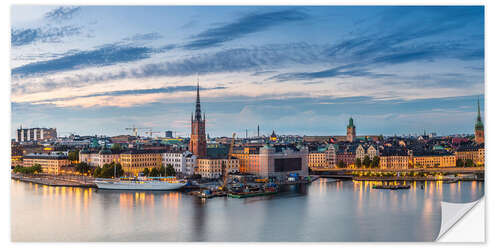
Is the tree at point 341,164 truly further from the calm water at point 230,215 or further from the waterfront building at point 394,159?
the calm water at point 230,215

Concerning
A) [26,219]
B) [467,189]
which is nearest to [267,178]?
[467,189]

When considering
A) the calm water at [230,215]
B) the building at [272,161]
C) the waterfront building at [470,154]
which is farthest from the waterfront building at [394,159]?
the calm water at [230,215]

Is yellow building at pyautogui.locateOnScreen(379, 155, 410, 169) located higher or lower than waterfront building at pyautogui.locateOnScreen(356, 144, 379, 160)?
lower

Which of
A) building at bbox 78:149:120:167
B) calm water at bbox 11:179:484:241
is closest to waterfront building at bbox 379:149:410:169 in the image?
calm water at bbox 11:179:484:241

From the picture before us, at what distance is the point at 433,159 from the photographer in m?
25.9

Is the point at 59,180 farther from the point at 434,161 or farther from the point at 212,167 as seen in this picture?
the point at 434,161

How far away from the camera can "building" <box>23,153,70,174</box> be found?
75.6 ft

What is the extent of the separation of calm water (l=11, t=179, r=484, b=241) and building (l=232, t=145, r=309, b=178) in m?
5.50

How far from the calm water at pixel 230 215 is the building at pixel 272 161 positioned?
550 centimetres

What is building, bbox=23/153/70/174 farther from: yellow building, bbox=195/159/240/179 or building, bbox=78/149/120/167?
yellow building, bbox=195/159/240/179

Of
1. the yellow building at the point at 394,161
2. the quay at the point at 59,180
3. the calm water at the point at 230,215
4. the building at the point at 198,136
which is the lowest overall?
the calm water at the point at 230,215

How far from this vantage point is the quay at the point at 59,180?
60.7 ft

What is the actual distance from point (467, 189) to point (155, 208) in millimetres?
9215

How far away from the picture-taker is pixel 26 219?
10.4 m
